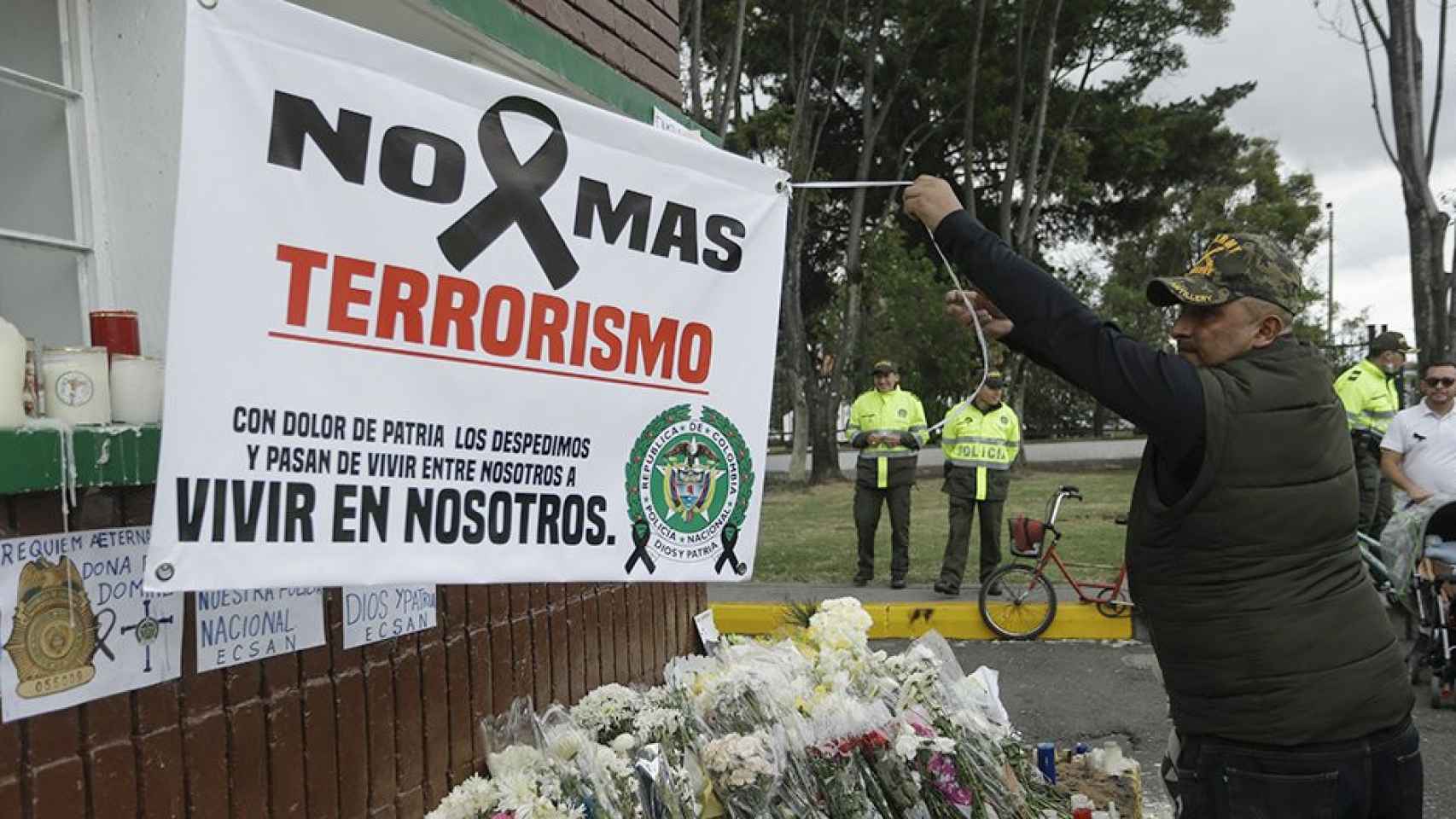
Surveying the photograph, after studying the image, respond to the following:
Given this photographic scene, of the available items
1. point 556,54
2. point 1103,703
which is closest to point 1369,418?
point 1103,703

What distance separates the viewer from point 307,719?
250 centimetres

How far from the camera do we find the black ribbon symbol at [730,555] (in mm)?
2668

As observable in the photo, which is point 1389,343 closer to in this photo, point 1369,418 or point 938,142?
point 1369,418

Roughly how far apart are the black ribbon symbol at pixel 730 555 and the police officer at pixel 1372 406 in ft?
28.6

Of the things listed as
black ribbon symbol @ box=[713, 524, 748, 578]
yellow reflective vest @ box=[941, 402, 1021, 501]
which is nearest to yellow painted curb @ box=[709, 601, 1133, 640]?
yellow reflective vest @ box=[941, 402, 1021, 501]

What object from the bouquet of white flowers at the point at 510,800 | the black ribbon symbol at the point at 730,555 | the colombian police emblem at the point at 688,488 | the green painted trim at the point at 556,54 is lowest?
the bouquet of white flowers at the point at 510,800

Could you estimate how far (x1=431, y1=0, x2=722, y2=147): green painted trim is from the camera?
3189 millimetres

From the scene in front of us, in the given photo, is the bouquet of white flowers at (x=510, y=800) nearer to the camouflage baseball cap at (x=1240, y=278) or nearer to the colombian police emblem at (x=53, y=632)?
the colombian police emblem at (x=53, y=632)

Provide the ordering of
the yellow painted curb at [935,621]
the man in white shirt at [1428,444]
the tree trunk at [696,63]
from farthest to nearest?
the tree trunk at [696,63]
the yellow painted curb at [935,621]
the man in white shirt at [1428,444]

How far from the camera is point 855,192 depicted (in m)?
22.5

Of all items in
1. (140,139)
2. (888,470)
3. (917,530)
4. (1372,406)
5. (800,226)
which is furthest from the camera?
(800,226)

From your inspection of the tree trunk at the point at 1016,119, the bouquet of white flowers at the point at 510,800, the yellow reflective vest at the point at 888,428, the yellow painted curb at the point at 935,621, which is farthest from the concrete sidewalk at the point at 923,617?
the tree trunk at the point at 1016,119

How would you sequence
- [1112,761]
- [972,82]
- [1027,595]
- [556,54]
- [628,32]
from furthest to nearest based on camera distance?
[972,82] → [1027,595] → [628,32] → [1112,761] → [556,54]

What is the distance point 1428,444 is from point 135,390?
25.8 feet
